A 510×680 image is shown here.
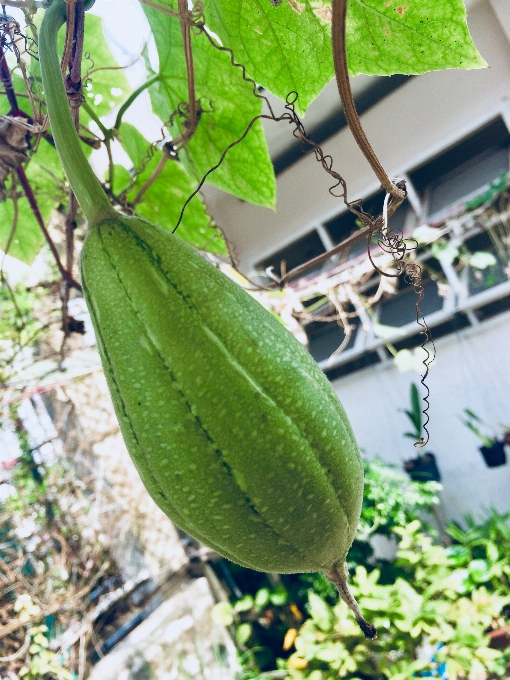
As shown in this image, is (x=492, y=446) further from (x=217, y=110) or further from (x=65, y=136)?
(x=65, y=136)

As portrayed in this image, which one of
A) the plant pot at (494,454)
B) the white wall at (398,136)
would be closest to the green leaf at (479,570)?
the plant pot at (494,454)

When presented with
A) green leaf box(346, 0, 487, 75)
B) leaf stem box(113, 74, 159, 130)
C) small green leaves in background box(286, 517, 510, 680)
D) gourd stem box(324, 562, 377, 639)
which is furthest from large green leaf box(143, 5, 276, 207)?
small green leaves in background box(286, 517, 510, 680)

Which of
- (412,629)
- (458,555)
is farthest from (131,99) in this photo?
(458,555)

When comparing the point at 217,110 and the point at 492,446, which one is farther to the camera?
the point at 492,446

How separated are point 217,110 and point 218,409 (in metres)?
0.38

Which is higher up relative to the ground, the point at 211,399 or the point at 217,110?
the point at 217,110

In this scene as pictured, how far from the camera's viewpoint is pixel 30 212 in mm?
742

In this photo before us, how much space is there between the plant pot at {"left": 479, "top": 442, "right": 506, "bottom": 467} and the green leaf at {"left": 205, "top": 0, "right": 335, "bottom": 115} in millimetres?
2849

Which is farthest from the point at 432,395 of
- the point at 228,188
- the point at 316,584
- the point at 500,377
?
the point at 228,188

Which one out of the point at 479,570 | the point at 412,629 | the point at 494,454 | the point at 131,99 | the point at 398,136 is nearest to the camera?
the point at 131,99

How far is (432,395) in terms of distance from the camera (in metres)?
3.33

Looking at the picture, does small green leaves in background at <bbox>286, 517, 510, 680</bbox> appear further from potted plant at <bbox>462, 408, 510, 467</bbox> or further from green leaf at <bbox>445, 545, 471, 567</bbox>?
potted plant at <bbox>462, 408, 510, 467</bbox>

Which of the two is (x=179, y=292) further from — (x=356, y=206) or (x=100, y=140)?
(x=100, y=140)

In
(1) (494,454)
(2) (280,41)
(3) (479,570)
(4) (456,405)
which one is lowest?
(3) (479,570)
